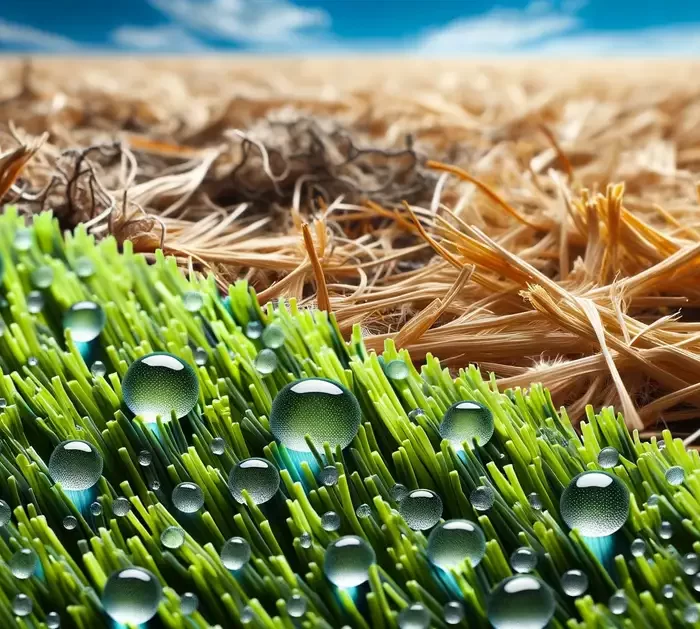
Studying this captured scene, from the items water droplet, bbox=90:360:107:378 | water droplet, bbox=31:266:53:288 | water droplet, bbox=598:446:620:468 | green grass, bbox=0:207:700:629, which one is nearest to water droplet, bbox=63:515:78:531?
green grass, bbox=0:207:700:629

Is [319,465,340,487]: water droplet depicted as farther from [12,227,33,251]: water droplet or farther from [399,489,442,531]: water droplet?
[12,227,33,251]: water droplet

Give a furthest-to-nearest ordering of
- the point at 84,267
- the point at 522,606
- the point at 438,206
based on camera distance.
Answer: the point at 438,206 → the point at 84,267 → the point at 522,606

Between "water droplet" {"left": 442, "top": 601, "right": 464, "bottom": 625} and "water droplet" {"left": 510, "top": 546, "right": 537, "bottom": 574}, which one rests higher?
"water droplet" {"left": 510, "top": 546, "right": 537, "bottom": 574}

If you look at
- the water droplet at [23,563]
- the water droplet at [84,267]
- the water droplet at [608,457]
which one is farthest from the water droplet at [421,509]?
the water droplet at [84,267]

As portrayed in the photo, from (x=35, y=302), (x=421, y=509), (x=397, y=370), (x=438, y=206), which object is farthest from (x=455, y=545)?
(x=438, y=206)

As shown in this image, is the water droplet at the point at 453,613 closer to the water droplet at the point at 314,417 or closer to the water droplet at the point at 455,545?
the water droplet at the point at 455,545

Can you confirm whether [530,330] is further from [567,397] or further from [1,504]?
[1,504]

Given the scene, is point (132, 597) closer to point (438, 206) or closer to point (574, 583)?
point (574, 583)
